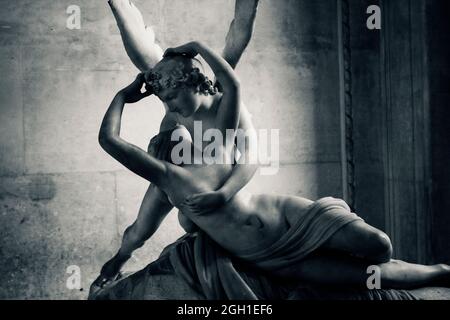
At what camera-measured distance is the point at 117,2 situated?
2.83 m

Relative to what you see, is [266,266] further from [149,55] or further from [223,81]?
[149,55]

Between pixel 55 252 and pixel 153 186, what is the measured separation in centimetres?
170

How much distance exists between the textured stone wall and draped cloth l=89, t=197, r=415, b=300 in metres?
1.59

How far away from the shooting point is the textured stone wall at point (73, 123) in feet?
12.9

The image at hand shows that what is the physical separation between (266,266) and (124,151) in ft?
2.76

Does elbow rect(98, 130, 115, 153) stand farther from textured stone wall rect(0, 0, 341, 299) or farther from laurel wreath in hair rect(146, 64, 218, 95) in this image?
textured stone wall rect(0, 0, 341, 299)

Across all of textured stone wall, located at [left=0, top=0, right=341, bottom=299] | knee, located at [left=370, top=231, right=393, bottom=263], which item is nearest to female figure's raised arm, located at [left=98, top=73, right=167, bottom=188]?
knee, located at [left=370, top=231, right=393, bottom=263]

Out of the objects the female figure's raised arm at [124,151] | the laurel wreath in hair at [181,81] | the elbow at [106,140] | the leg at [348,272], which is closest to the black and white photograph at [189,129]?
the laurel wreath in hair at [181,81]

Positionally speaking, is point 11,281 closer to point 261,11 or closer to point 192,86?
point 192,86

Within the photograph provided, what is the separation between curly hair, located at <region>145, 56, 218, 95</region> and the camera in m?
2.44

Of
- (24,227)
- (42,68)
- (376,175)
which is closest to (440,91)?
(376,175)

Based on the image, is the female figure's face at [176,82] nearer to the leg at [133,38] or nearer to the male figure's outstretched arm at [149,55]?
the male figure's outstretched arm at [149,55]

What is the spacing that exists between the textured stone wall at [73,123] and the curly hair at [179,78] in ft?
5.37

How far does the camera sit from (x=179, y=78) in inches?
96.0
